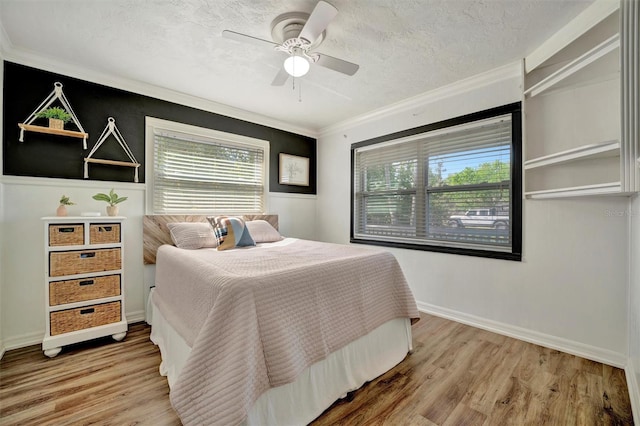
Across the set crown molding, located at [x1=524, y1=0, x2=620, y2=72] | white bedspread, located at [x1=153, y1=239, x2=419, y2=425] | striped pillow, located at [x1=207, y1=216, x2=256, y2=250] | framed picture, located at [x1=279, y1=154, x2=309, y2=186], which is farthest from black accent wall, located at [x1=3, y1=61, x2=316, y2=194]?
crown molding, located at [x1=524, y1=0, x2=620, y2=72]

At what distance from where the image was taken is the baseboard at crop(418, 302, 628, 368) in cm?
201

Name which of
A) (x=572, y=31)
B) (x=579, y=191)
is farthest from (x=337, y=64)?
(x=579, y=191)

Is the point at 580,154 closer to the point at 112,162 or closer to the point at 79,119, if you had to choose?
the point at 112,162


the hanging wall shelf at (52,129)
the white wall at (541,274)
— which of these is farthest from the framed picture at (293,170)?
the hanging wall shelf at (52,129)

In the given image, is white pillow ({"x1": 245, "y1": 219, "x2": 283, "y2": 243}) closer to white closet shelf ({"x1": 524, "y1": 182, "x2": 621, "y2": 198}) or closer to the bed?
the bed

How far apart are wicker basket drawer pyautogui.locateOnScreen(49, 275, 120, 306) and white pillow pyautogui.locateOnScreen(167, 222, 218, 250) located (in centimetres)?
57

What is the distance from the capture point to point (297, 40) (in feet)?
6.12

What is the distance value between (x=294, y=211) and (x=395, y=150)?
1.69m

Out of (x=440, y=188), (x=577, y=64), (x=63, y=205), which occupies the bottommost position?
(x=63, y=205)

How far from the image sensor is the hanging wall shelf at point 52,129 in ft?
7.25

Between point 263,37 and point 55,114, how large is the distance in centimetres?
184

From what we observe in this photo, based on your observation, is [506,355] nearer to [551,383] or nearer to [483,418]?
[551,383]

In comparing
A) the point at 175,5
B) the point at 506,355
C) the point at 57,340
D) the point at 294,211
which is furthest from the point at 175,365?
the point at 294,211

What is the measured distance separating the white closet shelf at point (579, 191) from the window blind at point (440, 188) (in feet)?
0.92
